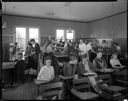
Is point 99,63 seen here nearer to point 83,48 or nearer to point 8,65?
point 83,48

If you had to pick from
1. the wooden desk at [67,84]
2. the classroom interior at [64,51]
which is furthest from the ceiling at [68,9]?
the wooden desk at [67,84]

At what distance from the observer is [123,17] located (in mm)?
1323

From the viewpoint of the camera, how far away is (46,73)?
118 centimetres

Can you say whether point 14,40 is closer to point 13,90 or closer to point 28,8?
point 28,8

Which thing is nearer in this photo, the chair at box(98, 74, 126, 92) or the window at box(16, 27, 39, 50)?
the window at box(16, 27, 39, 50)

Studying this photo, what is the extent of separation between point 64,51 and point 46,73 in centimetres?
32

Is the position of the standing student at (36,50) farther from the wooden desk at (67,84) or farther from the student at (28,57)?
the wooden desk at (67,84)

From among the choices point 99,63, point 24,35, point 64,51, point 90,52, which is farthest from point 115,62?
point 24,35

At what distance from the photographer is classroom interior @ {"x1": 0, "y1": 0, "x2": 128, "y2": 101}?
1.15 metres

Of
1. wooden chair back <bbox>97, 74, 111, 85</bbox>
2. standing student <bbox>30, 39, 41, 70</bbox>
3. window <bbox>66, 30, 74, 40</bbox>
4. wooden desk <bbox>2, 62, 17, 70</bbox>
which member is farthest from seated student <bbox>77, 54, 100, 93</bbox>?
wooden desk <bbox>2, 62, 17, 70</bbox>

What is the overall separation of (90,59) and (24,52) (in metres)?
0.77

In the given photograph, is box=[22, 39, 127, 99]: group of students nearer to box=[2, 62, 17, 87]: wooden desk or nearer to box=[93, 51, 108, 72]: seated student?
box=[93, 51, 108, 72]: seated student

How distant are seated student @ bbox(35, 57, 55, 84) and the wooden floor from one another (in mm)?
91

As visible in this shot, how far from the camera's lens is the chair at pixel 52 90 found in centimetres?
113
